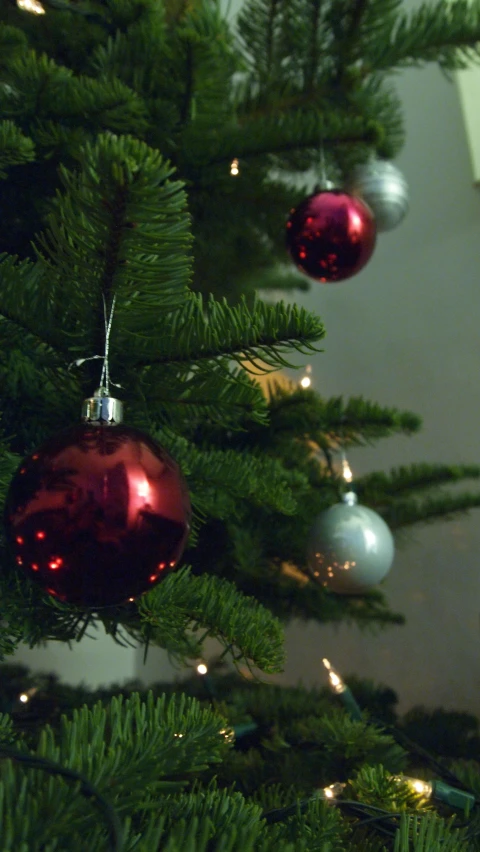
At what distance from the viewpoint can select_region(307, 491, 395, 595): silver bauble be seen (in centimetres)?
51

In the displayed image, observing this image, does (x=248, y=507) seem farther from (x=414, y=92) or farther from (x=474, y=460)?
(x=414, y=92)

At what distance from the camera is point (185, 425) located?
0.49 m

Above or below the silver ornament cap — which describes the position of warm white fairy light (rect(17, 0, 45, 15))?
above

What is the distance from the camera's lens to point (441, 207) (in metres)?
0.95

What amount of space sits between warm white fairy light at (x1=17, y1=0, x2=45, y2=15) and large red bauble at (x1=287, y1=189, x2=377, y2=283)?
0.24 meters

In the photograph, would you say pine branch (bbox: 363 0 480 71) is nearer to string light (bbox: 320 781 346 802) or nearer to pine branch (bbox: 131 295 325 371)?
pine branch (bbox: 131 295 325 371)

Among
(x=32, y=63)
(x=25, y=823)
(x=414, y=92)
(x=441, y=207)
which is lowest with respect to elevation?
(x=25, y=823)

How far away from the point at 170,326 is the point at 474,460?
641mm

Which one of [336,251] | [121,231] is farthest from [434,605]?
[121,231]

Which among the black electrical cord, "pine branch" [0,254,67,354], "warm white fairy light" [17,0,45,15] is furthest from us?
"warm white fairy light" [17,0,45,15]

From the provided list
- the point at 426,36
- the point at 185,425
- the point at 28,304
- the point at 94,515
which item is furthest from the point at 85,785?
the point at 426,36

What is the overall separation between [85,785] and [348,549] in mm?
327

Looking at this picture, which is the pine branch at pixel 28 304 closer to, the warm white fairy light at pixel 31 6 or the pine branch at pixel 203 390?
the pine branch at pixel 203 390

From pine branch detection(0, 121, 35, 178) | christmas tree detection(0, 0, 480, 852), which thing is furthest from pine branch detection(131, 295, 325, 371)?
pine branch detection(0, 121, 35, 178)
